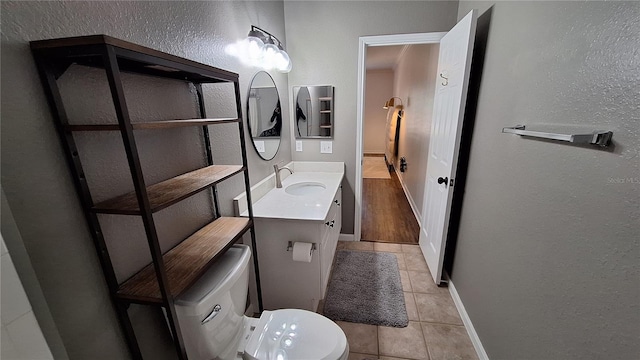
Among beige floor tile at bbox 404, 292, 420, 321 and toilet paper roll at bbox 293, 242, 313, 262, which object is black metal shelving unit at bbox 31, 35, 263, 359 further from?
beige floor tile at bbox 404, 292, 420, 321

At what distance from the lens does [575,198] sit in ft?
2.70

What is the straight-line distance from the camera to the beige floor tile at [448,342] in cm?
149

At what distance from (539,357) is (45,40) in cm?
190

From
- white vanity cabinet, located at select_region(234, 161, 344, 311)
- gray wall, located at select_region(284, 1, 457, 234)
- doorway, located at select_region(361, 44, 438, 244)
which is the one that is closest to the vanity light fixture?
gray wall, located at select_region(284, 1, 457, 234)

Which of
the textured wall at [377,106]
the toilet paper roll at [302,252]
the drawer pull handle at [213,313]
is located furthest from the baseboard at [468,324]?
the textured wall at [377,106]

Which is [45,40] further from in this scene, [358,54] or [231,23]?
[358,54]

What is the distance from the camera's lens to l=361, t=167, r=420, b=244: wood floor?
2867 mm

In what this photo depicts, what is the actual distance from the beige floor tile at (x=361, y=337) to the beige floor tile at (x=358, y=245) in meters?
0.96

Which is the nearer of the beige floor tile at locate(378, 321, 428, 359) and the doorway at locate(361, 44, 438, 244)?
the beige floor tile at locate(378, 321, 428, 359)

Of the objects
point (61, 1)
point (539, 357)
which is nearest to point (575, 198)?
point (539, 357)

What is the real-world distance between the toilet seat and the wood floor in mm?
1731

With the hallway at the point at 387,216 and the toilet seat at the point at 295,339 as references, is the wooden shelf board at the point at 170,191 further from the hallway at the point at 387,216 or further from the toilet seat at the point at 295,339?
the hallway at the point at 387,216

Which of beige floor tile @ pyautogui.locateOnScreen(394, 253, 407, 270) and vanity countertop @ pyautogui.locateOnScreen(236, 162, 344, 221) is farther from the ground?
vanity countertop @ pyautogui.locateOnScreen(236, 162, 344, 221)

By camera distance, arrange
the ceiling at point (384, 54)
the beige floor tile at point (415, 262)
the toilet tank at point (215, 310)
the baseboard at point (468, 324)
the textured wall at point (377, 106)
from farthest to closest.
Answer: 1. the textured wall at point (377, 106)
2. the ceiling at point (384, 54)
3. the beige floor tile at point (415, 262)
4. the baseboard at point (468, 324)
5. the toilet tank at point (215, 310)
